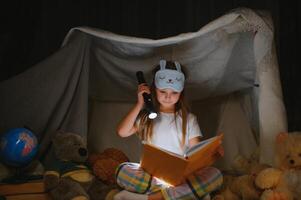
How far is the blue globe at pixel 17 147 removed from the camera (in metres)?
1.66

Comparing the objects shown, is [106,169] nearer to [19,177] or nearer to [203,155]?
[19,177]

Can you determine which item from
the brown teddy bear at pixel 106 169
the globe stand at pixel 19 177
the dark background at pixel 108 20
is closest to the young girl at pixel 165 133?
the brown teddy bear at pixel 106 169

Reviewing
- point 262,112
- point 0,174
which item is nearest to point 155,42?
point 262,112

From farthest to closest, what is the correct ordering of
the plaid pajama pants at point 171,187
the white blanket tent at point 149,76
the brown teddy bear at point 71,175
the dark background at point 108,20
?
1. the dark background at point 108,20
2. the white blanket tent at point 149,76
3. the brown teddy bear at point 71,175
4. the plaid pajama pants at point 171,187

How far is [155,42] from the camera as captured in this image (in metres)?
1.74

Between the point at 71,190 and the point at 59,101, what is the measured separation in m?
0.47

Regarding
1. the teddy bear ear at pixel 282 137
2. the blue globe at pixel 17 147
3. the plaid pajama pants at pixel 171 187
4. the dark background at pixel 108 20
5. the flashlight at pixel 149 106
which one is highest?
the dark background at pixel 108 20

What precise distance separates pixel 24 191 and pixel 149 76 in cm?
78

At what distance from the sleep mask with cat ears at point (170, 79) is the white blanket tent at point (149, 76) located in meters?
0.13

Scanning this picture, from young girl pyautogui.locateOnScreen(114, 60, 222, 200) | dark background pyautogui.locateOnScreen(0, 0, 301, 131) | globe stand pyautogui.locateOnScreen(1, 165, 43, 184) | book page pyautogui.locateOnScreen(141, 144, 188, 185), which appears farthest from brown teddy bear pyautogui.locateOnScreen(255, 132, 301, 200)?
globe stand pyautogui.locateOnScreen(1, 165, 43, 184)

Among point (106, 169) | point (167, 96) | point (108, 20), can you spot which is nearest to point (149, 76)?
point (167, 96)

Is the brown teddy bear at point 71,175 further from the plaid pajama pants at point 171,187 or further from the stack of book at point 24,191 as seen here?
the plaid pajama pants at point 171,187

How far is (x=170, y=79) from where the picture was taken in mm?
1691

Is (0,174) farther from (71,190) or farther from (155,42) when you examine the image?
(155,42)
